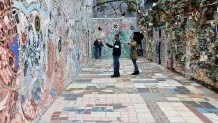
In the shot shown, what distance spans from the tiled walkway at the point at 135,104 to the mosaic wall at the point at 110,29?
2069 cm

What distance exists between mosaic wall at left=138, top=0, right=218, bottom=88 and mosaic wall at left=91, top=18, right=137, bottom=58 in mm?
12698

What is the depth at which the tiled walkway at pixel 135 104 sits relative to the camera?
22.8ft

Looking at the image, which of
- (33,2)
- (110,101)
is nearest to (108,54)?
(110,101)

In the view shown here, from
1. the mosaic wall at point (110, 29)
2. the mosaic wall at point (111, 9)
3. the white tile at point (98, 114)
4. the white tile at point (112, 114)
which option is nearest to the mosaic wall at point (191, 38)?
the white tile at point (112, 114)

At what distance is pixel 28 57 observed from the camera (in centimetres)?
595

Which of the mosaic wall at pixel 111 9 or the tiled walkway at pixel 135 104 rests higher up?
the mosaic wall at pixel 111 9

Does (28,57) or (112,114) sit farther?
(112,114)

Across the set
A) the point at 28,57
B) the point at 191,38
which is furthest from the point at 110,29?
the point at 28,57

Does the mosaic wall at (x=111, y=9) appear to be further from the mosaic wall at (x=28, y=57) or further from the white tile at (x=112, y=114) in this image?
the white tile at (x=112, y=114)

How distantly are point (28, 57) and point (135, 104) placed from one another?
342cm

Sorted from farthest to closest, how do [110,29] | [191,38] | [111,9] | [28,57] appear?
[111,9] → [110,29] → [191,38] → [28,57]

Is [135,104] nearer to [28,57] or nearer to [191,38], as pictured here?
[28,57]

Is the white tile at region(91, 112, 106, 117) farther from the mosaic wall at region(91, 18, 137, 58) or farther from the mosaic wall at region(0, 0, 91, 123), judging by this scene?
the mosaic wall at region(91, 18, 137, 58)

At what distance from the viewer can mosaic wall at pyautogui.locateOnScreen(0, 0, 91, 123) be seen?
4715 mm
